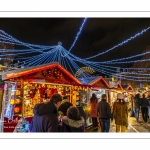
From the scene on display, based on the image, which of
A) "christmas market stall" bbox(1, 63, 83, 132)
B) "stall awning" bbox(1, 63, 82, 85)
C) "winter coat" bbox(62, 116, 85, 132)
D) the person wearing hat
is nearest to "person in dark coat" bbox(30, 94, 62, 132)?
"winter coat" bbox(62, 116, 85, 132)

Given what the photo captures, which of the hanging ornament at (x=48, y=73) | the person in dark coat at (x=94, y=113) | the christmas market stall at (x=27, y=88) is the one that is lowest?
the person in dark coat at (x=94, y=113)

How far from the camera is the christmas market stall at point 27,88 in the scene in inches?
253

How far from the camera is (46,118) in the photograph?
3.38 meters

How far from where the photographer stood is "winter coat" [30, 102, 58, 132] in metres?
3.36

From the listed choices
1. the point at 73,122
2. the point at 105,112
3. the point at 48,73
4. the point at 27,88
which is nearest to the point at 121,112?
the point at 105,112

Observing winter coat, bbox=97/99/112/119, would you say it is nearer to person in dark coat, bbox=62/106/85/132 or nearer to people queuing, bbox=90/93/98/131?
people queuing, bbox=90/93/98/131

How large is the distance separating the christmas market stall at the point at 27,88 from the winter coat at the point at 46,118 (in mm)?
2990

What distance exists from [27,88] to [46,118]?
A: 4308 mm

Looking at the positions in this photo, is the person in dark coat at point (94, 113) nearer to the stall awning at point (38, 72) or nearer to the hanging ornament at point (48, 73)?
the stall awning at point (38, 72)

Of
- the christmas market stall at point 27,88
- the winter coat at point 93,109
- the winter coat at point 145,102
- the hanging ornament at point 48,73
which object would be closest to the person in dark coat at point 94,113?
the winter coat at point 93,109

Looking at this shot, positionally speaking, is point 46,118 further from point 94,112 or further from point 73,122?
point 94,112

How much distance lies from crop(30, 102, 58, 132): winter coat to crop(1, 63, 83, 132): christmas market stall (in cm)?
299

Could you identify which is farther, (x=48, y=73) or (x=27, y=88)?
(x=48, y=73)
